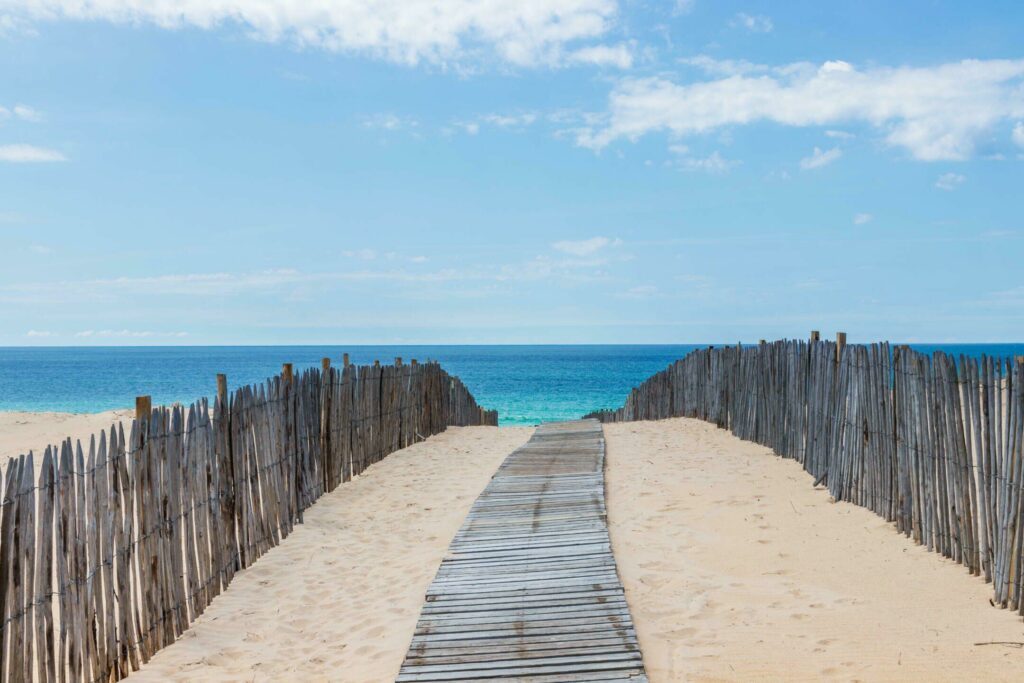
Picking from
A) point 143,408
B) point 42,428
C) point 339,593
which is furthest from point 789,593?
point 42,428

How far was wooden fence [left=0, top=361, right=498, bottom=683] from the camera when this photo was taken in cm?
370

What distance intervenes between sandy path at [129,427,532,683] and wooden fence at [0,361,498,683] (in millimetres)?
200

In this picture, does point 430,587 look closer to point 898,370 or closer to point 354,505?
point 354,505

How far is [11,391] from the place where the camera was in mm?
59125

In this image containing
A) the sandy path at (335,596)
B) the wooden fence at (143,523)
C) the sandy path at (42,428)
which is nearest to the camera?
the wooden fence at (143,523)

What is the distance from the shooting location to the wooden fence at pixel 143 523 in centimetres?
370

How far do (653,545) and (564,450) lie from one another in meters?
5.40

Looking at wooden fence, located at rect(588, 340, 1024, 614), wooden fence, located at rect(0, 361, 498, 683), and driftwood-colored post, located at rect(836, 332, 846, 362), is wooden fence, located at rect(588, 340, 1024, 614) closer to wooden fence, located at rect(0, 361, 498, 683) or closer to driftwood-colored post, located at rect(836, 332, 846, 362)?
driftwood-colored post, located at rect(836, 332, 846, 362)

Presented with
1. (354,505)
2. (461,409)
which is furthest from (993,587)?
(461,409)

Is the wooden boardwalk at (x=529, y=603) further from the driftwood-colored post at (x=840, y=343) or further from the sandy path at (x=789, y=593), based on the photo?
the driftwood-colored post at (x=840, y=343)

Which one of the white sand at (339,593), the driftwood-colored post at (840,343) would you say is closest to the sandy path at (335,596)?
the white sand at (339,593)

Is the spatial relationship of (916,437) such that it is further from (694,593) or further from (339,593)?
(339,593)

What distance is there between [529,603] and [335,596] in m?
1.65

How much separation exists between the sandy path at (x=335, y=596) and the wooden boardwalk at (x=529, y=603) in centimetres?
27
